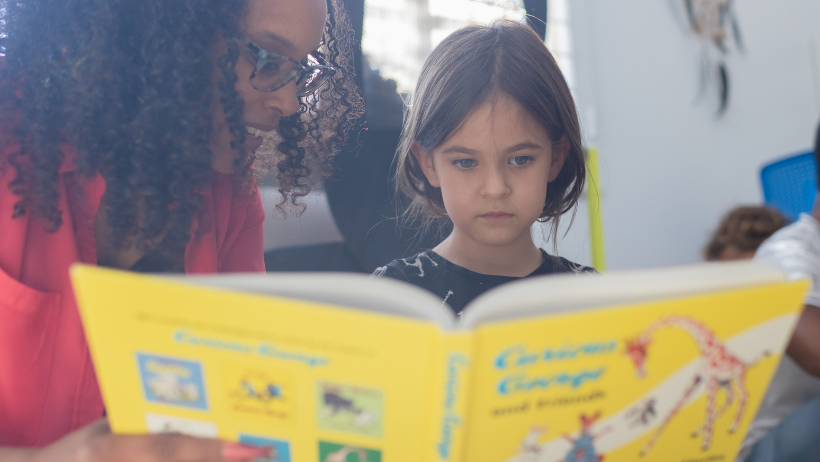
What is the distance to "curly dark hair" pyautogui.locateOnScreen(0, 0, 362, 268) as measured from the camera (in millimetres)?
702

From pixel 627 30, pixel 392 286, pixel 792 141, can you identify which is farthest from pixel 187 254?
pixel 792 141

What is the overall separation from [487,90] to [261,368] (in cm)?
69

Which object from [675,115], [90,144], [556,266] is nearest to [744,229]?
[675,115]

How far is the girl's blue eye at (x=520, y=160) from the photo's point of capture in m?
1.00

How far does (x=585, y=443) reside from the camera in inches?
20.7

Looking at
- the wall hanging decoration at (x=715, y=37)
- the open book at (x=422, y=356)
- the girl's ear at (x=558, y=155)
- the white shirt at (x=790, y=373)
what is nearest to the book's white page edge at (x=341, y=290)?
the open book at (x=422, y=356)

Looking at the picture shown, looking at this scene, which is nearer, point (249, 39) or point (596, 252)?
point (249, 39)

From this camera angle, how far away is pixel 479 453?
0.49 m

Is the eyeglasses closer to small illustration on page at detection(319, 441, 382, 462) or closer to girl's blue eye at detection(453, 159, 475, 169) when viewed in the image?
girl's blue eye at detection(453, 159, 475, 169)

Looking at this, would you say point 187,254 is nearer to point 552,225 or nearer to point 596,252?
point 552,225

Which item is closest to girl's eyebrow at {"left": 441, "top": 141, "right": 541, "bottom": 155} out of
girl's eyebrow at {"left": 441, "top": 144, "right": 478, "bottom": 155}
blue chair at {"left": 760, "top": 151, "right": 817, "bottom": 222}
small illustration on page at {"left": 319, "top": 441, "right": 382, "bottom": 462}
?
girl's eyebrow at {"left": 441, "top": 144, "right": 478, "bottom": 155}

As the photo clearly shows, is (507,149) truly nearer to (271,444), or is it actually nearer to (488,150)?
(488,150)

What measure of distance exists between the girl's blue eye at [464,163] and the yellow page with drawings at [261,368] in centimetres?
59

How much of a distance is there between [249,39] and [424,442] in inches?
23.7
